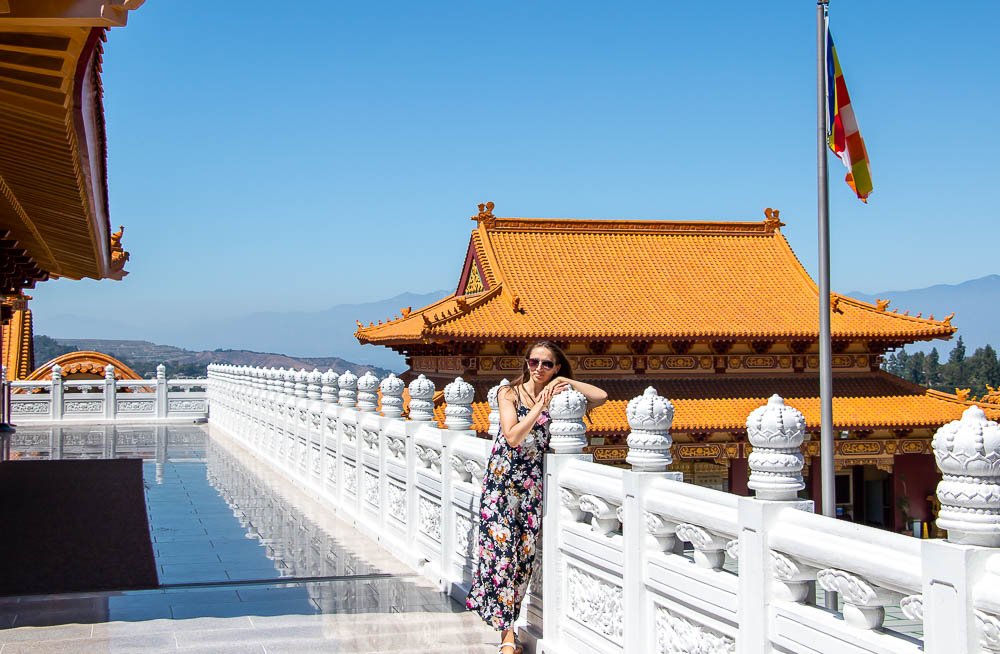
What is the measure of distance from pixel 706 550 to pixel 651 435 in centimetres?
61

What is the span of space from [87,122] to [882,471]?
21264 mm

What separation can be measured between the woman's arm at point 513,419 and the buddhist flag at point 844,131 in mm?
9054

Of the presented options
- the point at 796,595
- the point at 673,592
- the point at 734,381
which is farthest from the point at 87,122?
the point at 734,381

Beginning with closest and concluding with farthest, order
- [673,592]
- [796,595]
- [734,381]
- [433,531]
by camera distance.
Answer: [796,595] → [673,592] → [433,531] → [734,381]

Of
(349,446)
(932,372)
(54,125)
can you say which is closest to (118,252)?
(349,446)

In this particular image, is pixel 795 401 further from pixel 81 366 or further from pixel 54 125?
pixel 54 125

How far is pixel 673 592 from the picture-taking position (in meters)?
4.12

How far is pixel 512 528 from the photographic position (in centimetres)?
543

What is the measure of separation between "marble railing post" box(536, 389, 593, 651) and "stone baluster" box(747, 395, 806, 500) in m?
1.55

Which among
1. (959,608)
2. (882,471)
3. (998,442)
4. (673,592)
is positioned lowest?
(882,471)

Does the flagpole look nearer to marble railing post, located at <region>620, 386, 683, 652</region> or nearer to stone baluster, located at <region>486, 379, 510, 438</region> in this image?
stone baluster, located at <region>486, 379, 510, 438</region>

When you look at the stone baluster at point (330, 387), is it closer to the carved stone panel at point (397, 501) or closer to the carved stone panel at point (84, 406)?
the carved stone panel at point (397, 501)

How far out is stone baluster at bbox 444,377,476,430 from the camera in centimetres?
698

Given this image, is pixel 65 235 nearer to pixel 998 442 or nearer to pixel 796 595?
pixel 796 595
